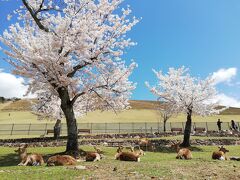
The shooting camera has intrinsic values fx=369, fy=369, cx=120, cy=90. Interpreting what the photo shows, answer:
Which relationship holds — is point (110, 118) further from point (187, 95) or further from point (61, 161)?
point (61, 161)

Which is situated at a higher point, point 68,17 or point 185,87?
point 68,17

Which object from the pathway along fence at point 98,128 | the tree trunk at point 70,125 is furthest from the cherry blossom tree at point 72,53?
the pathway along fence at point 98,128

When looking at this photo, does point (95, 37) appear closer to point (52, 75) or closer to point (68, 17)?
point (68, 17)

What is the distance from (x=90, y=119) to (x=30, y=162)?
8403cm

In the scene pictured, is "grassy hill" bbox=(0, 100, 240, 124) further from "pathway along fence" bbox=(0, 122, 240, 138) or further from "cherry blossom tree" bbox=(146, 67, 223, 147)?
"cherry blossom tree" bbox=(146, 67, 223, 147)

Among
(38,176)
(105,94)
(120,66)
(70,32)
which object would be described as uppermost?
(70,32)

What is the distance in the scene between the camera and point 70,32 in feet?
76.5

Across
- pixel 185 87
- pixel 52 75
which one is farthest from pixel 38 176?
pixel 185 87

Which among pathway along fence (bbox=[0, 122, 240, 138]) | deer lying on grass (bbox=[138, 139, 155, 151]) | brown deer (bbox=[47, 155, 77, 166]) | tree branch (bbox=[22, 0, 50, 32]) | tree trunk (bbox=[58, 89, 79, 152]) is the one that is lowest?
brown deer (bbox=[47, 155, 77, 166])

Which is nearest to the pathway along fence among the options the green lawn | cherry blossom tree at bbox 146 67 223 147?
the green lawn

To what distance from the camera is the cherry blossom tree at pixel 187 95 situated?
34.3 metres

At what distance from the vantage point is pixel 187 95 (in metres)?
34.5

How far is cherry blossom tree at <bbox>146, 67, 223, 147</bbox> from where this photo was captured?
34312 millimetres

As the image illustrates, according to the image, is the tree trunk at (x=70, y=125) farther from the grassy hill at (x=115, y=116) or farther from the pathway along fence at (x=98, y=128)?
the grassy hill at (x=115, y=116)
